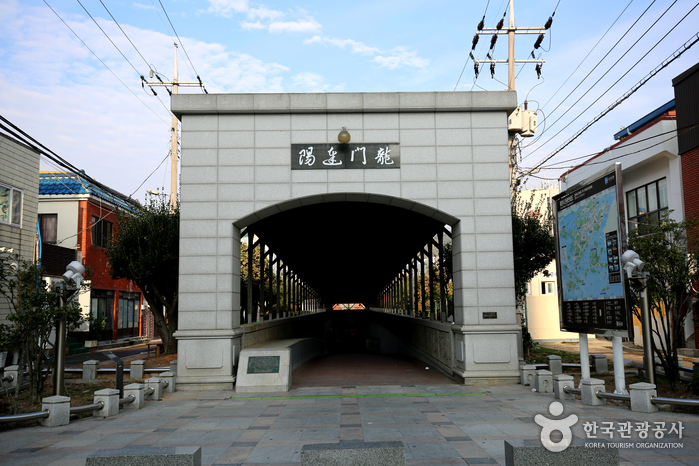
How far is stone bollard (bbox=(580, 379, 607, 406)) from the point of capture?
10.9 metres

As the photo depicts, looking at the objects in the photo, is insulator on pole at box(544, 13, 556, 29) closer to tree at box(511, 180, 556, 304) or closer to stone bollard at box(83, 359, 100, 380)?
tree at box(511, 180, 556, 304)

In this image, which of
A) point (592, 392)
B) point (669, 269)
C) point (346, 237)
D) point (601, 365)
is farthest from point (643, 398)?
point (346, 237)

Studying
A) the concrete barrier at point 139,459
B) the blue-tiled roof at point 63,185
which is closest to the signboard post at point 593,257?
the concrete barrier at point 139,459

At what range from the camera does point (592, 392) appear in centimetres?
1090

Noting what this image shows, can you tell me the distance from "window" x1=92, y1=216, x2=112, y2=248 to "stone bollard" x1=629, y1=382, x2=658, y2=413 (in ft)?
99.8

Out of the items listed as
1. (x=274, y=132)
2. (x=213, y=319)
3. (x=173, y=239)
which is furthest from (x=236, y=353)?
(x=173, y=239)

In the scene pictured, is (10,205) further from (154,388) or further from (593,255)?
(593,255)

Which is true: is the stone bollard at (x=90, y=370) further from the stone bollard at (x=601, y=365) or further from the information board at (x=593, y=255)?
the stone bollard at (x=601, y=365)

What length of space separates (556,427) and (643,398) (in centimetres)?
334

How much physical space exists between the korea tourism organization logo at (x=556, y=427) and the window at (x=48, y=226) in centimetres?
2963

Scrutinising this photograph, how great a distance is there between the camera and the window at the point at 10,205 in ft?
69.2

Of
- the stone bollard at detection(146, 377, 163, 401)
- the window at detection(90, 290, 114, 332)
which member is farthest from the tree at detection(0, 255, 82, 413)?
the window at detection(90, 290, 114, 332)

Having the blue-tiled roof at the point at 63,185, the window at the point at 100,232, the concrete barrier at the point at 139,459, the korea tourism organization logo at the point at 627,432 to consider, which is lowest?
the korea tourism organization logo at the point at 627,432

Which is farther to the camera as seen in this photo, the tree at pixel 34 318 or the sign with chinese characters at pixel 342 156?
the sign with chinese characters at pixel 342 156
